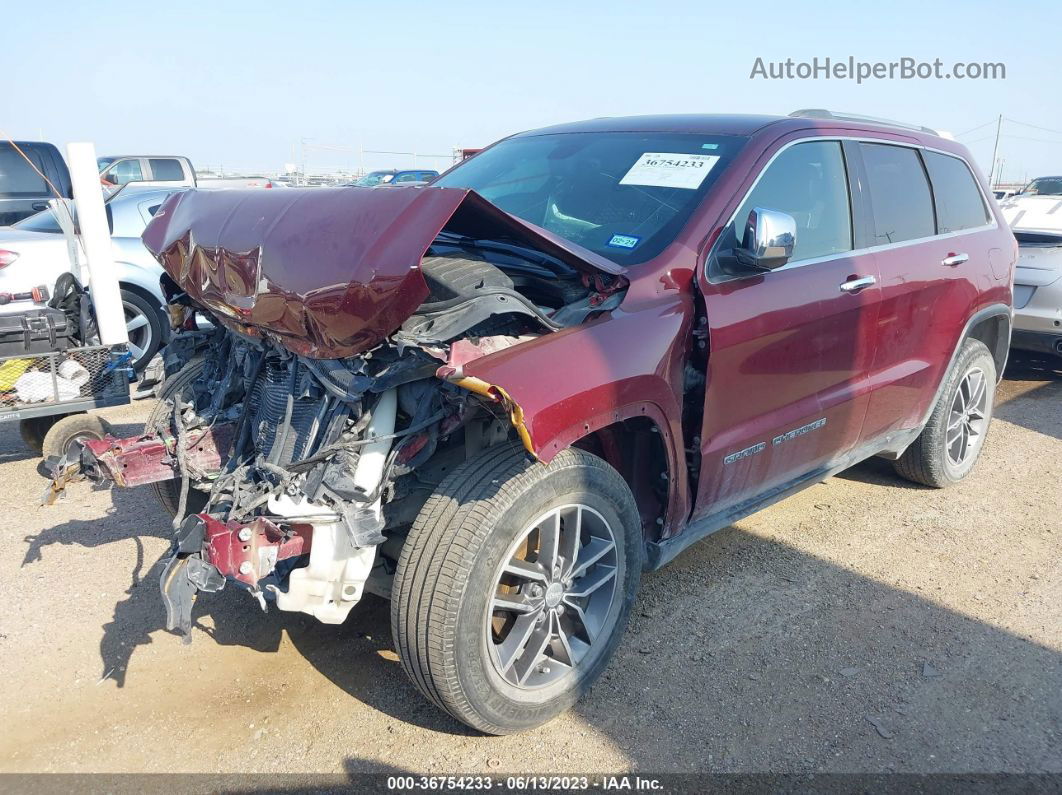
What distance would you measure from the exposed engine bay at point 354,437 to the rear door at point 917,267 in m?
1.79

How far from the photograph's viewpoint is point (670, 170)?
342 cm

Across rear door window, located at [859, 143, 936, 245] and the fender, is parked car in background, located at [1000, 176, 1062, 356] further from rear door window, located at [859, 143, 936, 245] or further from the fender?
the fender

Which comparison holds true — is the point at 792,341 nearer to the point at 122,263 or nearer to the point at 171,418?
the point at 171,418

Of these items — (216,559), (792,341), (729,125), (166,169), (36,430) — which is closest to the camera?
(216,559)

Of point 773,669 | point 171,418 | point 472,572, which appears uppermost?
point 171,418

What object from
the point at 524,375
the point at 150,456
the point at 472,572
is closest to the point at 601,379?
the point at 524,375

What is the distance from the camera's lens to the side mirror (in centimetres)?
297

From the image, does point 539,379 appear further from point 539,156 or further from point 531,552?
point 539,156

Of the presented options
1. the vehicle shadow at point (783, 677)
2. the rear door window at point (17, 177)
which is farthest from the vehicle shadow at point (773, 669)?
the rear door window at point (17, 177)

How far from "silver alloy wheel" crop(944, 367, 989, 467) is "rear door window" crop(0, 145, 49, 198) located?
10.2 m

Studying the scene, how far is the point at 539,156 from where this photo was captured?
3902mm

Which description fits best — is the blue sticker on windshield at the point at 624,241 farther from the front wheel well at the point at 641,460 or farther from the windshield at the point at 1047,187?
the windshield at the point at 1047,187

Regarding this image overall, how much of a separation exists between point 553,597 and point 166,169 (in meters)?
15.9

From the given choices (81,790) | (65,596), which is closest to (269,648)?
(81,790)
